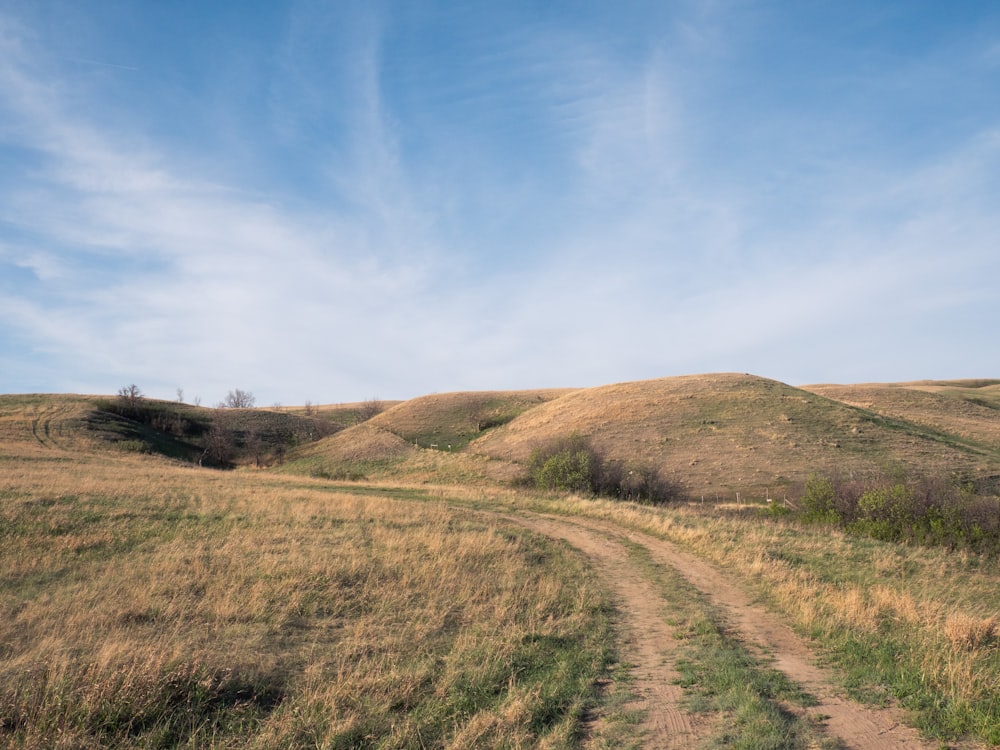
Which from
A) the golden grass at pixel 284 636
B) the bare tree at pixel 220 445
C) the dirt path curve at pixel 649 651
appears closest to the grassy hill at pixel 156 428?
the bare tree at pixel 220 445

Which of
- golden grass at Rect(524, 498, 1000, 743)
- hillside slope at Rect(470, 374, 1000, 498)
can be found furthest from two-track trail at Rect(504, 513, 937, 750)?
hillside slope at Rect(470, 374, 1000, 498)

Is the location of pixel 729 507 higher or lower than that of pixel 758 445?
lower

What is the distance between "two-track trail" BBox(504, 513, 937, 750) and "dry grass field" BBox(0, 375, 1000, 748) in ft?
0.58

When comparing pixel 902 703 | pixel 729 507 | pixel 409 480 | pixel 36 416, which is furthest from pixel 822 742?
pixel 36 416

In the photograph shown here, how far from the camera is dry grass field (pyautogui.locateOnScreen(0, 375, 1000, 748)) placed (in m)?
6.52

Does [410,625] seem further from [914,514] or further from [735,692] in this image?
[914,514]

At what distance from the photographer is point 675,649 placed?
31.6ft

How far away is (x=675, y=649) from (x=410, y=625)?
422 cm

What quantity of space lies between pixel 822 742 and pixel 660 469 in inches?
1781

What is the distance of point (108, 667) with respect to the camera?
7051mm

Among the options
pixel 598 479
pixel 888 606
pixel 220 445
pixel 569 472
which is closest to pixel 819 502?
pixel 598 479

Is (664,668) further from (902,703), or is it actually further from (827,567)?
(827,567)

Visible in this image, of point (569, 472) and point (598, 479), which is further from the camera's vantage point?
point (598, 479)

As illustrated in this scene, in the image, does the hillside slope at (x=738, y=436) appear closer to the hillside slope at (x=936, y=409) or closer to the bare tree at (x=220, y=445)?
the hillside slope at (x=936, y=409)
